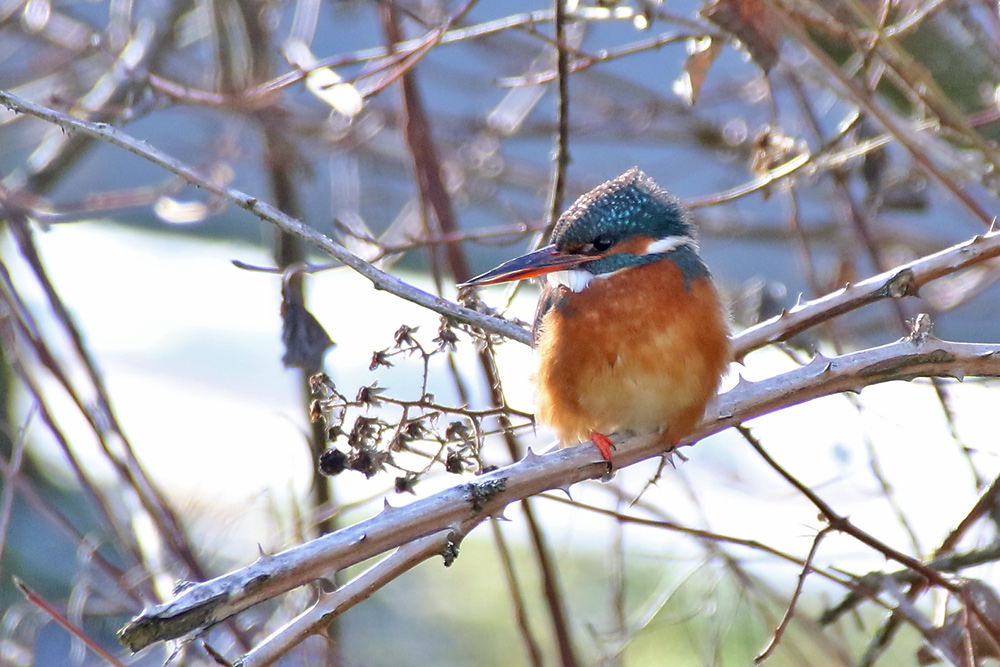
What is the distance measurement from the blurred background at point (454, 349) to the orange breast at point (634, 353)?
0.49 feet

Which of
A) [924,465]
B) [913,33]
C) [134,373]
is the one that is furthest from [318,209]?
[913,33]

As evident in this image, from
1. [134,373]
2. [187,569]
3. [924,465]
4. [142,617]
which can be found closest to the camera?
[142,617]

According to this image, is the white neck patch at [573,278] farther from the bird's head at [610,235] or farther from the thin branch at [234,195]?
the thin branch at [234,195]

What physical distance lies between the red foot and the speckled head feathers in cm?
39

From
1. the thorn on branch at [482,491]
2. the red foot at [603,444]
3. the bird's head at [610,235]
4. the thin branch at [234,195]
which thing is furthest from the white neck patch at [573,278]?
the thorn on branch at [482,491]

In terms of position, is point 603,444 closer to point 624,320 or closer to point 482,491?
point 624,320

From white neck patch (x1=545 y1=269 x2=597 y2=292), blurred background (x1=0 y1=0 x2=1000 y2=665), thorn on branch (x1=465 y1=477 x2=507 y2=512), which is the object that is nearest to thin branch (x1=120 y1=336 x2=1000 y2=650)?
thorn on branch (x1=465 y1=477 x2=507 y2=512)

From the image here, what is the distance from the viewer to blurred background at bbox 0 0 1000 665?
90.4 inches

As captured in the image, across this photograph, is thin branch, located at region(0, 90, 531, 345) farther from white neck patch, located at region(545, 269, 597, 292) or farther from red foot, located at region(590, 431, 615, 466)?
white neck patch, located at region(545, 269, 597, 292)

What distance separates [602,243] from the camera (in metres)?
2.18

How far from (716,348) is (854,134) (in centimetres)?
139

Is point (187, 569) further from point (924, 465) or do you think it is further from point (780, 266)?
point (780, 266)

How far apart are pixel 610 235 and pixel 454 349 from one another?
47cm

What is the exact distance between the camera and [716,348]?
6.80 ft
